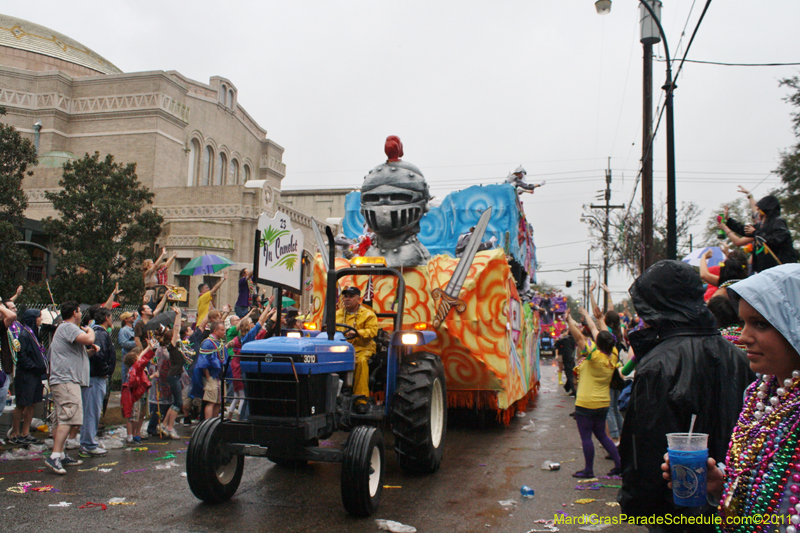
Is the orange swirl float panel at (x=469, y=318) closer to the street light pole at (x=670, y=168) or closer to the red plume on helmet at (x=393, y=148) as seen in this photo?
the red plume on helmet at (x=393, y=148)

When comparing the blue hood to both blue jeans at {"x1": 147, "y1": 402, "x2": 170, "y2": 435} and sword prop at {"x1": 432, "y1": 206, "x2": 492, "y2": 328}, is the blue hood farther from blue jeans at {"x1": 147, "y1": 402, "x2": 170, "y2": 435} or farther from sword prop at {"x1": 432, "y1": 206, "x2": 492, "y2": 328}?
blue jeans at {"x1": 147, "y1": 402, "x2": 170, "y2": 435}

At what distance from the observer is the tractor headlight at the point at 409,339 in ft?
19.9

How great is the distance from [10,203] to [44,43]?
27.1 m

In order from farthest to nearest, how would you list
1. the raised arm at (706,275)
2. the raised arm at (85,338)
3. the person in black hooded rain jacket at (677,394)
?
the raised arm at (85,338) < the raised arm at (706,275) < the person in black hooded rain jacket at (677,394)

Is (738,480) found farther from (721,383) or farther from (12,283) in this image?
(12,283)

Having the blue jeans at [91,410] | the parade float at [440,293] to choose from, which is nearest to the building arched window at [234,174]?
the parade float at [440,293]

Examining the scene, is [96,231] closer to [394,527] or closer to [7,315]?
[7,315]

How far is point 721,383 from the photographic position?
2521 millimetres

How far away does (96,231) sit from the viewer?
854 inches

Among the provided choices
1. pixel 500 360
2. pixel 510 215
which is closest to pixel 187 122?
pixel 510 215

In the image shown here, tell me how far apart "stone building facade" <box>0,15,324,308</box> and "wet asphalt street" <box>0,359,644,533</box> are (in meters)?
20.0

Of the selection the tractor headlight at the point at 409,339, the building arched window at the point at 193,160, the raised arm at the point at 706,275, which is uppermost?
the building arched window at the point at 193,160

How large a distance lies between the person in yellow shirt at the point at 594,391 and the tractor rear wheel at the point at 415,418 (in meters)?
1.50

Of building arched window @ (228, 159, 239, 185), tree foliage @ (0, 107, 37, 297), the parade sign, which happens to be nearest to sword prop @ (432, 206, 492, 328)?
the parade sign
